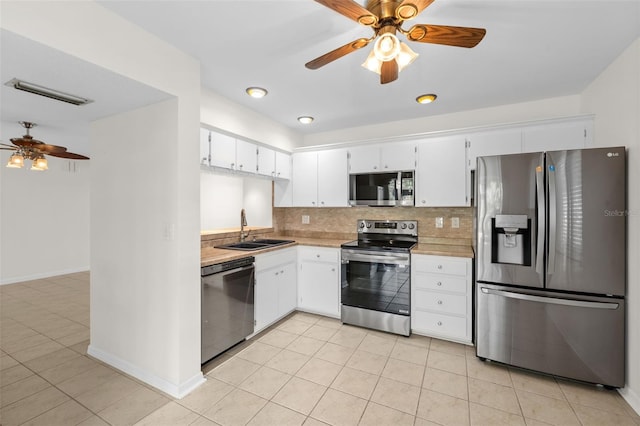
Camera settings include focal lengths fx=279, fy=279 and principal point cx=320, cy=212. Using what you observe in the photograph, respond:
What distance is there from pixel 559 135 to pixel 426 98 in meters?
1.32

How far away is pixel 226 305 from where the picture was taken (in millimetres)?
2576

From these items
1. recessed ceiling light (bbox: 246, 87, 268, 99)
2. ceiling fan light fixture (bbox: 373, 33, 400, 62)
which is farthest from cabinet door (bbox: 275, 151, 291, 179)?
ceiling fan light fixture (bbox: 373, 33, 400, 62)

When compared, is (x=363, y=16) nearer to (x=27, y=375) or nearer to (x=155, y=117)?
(x=155, y=117)

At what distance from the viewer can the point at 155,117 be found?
2154 mm

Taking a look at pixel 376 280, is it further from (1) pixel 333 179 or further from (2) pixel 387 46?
(2) pixel 387 46

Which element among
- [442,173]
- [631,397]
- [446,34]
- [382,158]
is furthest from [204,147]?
[631,397]

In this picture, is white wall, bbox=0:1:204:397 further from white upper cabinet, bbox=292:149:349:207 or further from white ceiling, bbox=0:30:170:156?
white upper cabinet, bbox=292:149:349:207

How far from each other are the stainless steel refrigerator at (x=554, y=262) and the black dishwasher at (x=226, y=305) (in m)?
2.18

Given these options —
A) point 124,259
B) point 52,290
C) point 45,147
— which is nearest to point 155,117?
point 124,259

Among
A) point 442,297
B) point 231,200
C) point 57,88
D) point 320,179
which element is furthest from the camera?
point 320,179

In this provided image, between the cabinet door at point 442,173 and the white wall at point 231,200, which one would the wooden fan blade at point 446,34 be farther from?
the white wall at point 231,200

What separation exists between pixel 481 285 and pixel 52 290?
6.29 metres

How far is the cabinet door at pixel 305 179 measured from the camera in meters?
3.93

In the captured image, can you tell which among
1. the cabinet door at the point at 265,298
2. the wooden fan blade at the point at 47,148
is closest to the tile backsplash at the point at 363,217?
the cabinet door at the point at 265,298
